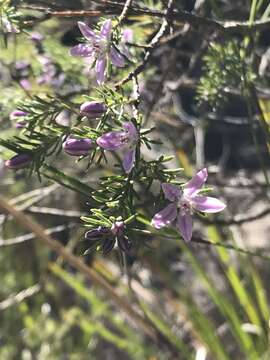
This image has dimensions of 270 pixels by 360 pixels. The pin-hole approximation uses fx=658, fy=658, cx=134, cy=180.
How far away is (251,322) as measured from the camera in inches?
66.0

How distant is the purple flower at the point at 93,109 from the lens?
630 mm

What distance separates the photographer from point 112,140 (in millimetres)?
612

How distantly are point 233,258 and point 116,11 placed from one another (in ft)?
4.46

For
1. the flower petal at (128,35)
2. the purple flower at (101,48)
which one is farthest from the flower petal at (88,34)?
the flower petal at (128,35)

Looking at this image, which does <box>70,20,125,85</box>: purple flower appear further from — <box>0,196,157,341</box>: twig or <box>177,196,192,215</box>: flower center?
<box>0,196,157,341</box>: twig

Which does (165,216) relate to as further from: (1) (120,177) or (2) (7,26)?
(2) (7,26)

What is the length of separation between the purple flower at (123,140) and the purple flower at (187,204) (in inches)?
1.9

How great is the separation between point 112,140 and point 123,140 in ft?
0.03

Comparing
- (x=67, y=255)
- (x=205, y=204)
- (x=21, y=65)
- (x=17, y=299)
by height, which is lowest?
(x=17, y=299)

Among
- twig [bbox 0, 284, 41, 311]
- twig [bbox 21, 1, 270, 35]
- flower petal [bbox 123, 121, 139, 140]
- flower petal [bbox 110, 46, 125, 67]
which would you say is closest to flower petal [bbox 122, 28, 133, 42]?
twig [bbox 21, 1, 270, 35]

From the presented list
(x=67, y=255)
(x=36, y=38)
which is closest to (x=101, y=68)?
(x=36, y=38)

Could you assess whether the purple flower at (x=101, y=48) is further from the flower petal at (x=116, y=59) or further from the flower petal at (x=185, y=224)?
the flower petal at (x=185, y=224)

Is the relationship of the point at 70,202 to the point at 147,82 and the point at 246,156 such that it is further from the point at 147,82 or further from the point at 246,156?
the point at 147,82

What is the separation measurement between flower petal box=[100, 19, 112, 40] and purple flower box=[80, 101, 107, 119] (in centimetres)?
8
